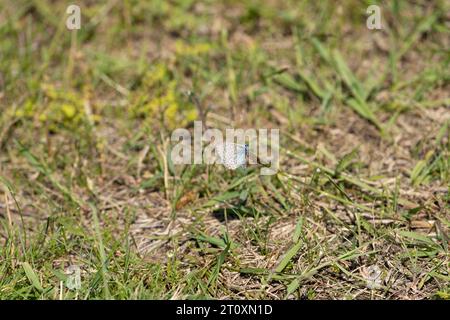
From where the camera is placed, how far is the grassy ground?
8.61 ft

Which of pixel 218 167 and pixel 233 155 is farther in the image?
pixel 218 167

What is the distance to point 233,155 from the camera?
2801 mm

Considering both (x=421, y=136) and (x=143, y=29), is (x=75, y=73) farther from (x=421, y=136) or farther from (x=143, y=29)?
(x=421, y=136)

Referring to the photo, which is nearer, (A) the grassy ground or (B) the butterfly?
(A) the grassy ground

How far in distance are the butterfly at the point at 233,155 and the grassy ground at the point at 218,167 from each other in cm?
16

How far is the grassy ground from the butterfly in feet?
0.51

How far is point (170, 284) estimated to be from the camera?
2592 mm

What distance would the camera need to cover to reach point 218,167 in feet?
10.3

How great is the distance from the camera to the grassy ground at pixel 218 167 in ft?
8.61

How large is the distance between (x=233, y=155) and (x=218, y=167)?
35cm

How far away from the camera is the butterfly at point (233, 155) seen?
9.13 ft

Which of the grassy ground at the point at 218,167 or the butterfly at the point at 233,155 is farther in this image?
the butterfly at the point at 233,155

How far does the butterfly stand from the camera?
278cm

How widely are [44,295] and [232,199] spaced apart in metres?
0.89
